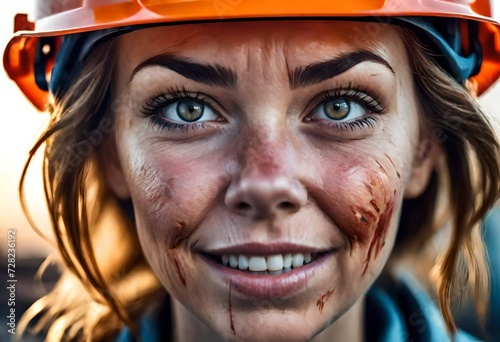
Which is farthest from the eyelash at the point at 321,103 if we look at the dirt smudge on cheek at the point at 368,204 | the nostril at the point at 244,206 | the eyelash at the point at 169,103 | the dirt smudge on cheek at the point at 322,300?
the dirt smudge on cheek at the point at 322,300

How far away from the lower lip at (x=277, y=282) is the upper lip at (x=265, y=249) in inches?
1.8

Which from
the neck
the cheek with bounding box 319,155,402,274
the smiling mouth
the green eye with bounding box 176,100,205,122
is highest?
the green eye with bounding box 176,100,205,122

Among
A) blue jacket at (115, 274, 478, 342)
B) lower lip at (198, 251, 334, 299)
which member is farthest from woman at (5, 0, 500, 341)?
blue jacket at (115, 274, 478, 342)

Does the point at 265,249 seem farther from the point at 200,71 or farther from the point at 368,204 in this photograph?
the point at 200,71

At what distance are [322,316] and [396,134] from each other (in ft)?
1.48

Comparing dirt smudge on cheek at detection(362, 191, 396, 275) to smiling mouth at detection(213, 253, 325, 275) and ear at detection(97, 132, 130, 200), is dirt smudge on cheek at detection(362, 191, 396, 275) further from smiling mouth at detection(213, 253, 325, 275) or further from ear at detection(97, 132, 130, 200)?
ear at detection(97, 132, 130, 200)

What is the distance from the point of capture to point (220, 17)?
52.6 inches

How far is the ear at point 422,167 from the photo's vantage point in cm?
165

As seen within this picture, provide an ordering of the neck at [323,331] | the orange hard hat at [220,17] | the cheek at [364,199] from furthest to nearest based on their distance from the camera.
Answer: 1. the neck at [323,331]
2. the cheek at [364,199]
3. the orange hard hat at [220,17]

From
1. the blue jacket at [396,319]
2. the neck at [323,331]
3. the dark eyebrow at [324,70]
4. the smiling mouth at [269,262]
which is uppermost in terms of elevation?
the dark eyebrow at [324,70]

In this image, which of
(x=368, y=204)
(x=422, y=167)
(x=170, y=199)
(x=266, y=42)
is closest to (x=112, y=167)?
(x=170, y=199)

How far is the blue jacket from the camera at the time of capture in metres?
1.85

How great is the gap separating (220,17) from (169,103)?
264mm

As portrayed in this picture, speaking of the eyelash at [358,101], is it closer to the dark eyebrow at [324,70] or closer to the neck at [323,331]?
the dark eyebrow at [324,70]
